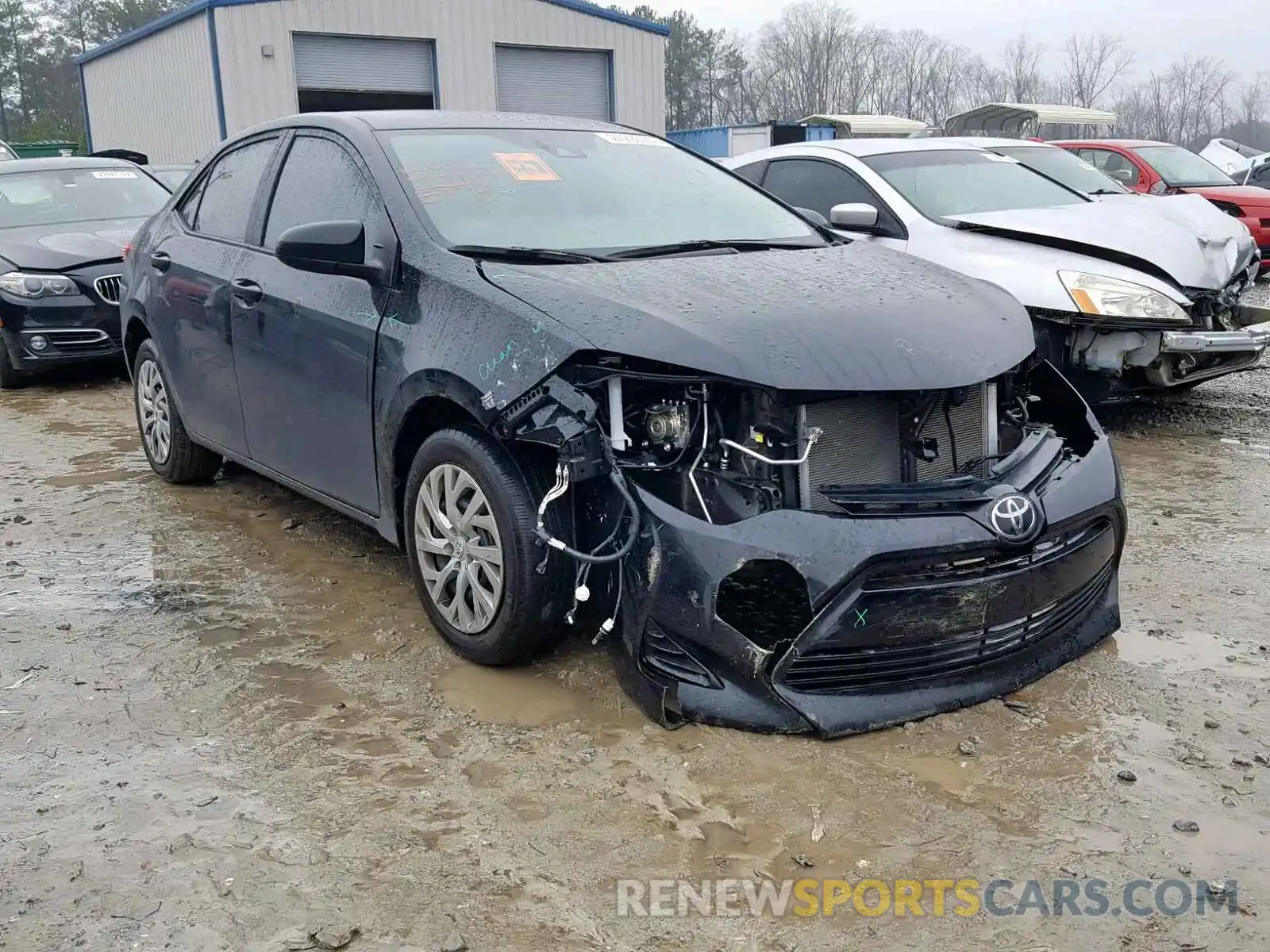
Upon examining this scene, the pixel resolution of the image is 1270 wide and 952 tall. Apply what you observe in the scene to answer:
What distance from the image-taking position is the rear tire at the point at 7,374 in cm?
866

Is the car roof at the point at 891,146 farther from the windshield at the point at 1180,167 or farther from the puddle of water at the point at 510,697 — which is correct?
the windshield at the point at 1180,167

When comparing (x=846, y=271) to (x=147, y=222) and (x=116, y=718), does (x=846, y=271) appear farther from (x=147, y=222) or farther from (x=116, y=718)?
(x=147, y=222)

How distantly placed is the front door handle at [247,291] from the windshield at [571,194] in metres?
0.80

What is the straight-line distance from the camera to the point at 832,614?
9.50 feet

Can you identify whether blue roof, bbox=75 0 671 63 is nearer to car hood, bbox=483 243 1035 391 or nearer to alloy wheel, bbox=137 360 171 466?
alloy wheel, bbox=137 360 171 466

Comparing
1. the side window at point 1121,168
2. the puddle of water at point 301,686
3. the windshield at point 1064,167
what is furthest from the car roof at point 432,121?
the side window at point 1121,168

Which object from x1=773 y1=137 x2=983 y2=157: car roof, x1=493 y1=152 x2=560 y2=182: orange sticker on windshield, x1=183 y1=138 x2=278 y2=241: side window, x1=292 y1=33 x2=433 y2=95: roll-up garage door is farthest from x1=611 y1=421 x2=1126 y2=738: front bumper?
x1=292 y1=33 x2=433 y2=95: roll-up garage door

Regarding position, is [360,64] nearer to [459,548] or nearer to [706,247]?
[706,247]

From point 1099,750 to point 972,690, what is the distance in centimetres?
34

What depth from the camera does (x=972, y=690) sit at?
3.14 meters

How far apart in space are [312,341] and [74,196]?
674 centimetres

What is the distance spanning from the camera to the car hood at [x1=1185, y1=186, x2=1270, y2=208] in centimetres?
1264

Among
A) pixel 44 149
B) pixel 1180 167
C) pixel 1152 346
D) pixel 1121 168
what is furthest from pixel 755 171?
pixel 44 149

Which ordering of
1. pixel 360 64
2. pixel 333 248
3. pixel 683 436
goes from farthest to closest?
pixel 360 64 → pixel 333 248 → pixel 683 436
